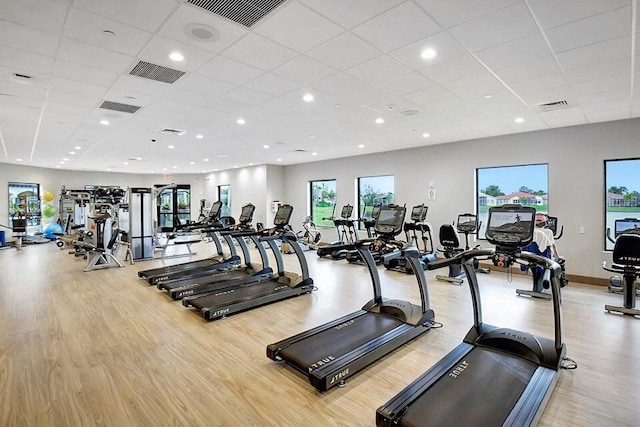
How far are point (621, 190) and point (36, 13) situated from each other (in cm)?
887

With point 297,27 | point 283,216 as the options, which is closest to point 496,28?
point 297,27

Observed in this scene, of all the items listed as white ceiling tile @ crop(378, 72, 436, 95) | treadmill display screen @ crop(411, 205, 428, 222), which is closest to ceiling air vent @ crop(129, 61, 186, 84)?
white ceiling tile @ crop(378, 72, 436, 95)

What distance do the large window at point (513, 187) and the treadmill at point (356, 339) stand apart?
181 inches

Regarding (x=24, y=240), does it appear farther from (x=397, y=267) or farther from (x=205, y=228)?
(x=397, y=267)

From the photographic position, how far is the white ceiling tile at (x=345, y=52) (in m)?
3.21

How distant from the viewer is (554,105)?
16.9ft

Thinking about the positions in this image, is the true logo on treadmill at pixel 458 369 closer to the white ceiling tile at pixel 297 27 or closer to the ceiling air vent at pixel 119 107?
the white ceiling tile at pixel 297 27

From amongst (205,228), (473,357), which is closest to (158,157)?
(205,228)

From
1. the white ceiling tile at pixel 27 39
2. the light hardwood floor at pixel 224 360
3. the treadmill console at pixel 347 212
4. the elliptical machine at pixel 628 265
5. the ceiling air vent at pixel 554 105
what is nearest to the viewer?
the light hardwood floor at pixel 224 360

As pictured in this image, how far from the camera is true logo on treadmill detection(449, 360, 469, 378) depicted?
2629mm

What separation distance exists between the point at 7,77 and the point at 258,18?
11.7ft

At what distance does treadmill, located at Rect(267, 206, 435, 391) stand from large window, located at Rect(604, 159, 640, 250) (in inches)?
190

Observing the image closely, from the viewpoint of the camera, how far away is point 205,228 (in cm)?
681

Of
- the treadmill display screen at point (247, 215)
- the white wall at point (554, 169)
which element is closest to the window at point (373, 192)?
the white wall at point (554, 169)
